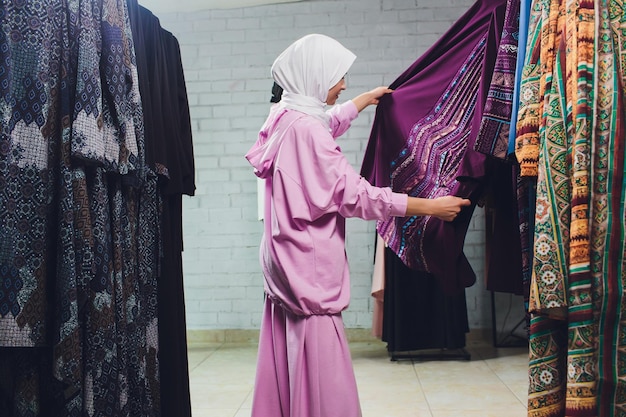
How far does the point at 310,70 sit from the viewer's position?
6.02 ft

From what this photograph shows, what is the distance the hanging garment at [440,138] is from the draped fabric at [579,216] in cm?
35

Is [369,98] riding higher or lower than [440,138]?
higher

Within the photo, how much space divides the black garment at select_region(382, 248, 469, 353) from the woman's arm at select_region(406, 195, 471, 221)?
195 cm

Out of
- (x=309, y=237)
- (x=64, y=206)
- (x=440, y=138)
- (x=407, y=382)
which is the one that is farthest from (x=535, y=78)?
(x=407, y=382)

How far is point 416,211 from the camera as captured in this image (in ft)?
5.75

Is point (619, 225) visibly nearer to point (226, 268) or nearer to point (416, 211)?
point (416, 211)

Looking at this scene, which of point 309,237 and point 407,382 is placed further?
point 407,382

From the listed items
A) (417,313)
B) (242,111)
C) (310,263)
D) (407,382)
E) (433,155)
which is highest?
(242,111)

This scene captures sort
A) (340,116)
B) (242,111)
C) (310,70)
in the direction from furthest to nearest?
1. (242,111)
2. (340,116)
3. (310,70)

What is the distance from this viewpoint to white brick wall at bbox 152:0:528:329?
436 cm

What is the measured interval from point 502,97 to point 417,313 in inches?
95.1

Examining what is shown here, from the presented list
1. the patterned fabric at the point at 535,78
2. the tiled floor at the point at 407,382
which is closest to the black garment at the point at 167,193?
the tiled floor at the point at 407,382


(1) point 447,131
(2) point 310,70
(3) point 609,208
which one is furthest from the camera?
(1) point 447,131

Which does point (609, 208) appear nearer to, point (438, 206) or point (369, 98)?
point (438, 206)
